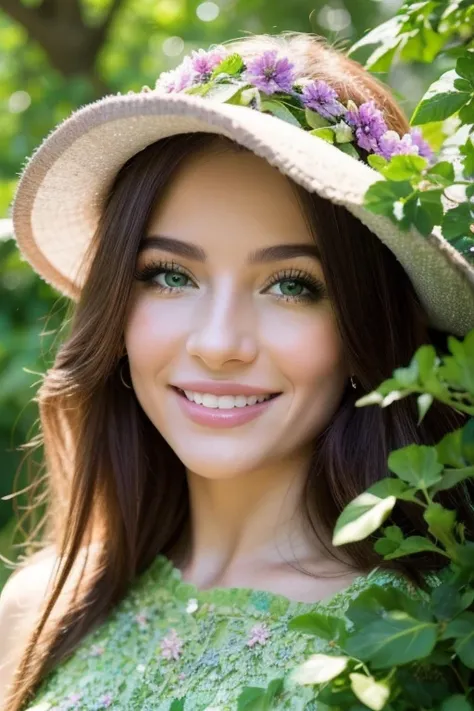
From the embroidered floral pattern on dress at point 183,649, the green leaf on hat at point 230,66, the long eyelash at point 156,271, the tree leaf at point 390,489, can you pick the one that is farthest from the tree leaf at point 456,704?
the green leaf on hat at point 230,66

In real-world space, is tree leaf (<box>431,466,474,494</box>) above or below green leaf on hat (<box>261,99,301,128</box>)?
below

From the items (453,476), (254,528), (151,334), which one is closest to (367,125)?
(151,334)

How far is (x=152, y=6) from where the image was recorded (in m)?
5.68

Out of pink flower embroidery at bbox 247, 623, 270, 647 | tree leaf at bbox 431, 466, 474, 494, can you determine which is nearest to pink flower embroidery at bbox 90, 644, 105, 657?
pink flower embroidery at bbox 247, 623, 270, 647

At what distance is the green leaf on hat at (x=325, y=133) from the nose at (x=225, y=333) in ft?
0.91

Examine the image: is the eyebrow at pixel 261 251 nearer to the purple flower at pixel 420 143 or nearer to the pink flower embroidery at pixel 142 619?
the purple flower at pixel 420 143

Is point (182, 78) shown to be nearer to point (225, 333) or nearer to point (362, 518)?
point (225, 333)

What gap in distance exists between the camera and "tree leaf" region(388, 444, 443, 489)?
4.11 ft

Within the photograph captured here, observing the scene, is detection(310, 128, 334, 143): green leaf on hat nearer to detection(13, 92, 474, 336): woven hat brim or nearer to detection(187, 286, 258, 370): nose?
detection(13, 92, 474, 336): woven hat brim

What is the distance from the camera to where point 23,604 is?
2.37 meters

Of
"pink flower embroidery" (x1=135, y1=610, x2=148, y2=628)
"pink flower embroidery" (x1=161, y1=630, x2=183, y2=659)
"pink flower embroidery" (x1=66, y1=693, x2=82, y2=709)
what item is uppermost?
"pink flower embroidery" (x1=135, y1=610, x2=148, y2=628)

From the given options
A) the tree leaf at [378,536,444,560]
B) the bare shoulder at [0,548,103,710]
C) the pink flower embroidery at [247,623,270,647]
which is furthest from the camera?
the bare shoulder at [0,548,103,710]

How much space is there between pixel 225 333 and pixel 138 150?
0.39 m

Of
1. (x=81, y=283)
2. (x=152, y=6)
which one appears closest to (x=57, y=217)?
(x=81, y=283)
